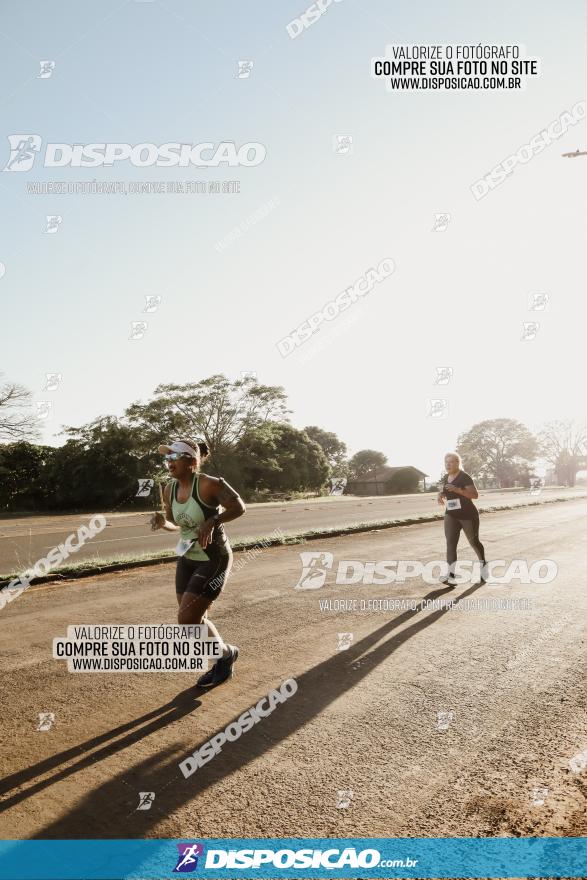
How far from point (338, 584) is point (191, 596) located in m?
4.45

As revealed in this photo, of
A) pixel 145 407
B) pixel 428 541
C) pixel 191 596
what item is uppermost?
pixel 145 407

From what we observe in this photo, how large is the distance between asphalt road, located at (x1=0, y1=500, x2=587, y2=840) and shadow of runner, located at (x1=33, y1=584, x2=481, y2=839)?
11 millimetres

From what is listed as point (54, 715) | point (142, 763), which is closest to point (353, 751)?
point (142, 763)

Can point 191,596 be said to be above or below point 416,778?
above

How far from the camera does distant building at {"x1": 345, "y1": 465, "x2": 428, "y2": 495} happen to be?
3017 inches

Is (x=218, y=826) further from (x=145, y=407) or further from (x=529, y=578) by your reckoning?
(x=145, y=407)

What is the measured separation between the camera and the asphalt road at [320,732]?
2.64m

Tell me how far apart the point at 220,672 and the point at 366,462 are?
89.1 meters

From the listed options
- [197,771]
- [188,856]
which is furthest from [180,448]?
[188,856]

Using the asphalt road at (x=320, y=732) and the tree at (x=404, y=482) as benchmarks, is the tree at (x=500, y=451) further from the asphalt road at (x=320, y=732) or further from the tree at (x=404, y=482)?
the asphalt road at (x=320, y=732)

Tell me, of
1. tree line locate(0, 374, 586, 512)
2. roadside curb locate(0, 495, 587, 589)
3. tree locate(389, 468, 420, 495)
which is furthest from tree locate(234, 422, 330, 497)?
roadside curb locate(0, 495, 587, 589)

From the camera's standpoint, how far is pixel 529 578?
8688mm

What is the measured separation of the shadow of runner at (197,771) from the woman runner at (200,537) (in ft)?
2.57

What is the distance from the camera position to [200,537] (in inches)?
166
